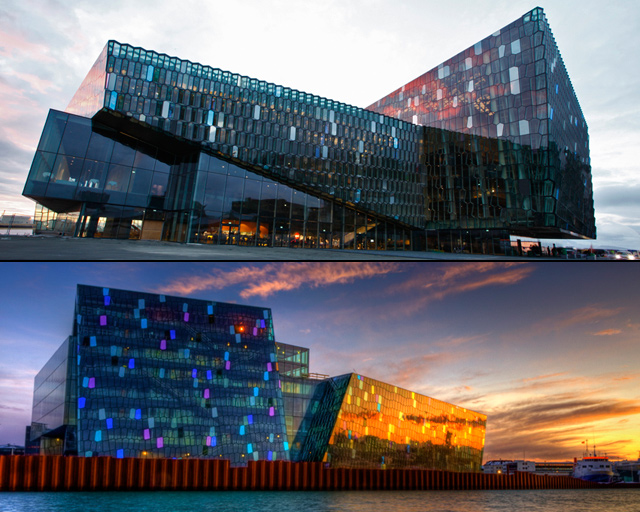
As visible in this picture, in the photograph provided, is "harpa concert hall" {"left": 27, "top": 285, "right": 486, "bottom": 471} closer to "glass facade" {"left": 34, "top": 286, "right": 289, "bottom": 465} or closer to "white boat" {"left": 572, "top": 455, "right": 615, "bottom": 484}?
"glass facade" {"left": 34, "top": 286, "right": 289, "bottom": 465}

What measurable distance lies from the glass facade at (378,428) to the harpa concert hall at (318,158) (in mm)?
15337

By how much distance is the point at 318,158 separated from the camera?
53344 millimetres

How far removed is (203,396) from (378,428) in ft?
59.3

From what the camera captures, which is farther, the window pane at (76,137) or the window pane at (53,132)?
the window pane at (76,137)

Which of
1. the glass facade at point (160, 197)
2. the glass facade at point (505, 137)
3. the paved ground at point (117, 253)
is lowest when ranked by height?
the paved ground at point (117, 253)

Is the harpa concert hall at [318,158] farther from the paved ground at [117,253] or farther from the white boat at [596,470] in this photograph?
→ the white boat at [596,470]

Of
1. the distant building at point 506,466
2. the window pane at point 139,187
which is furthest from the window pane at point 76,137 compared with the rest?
the distant building at point 506,466

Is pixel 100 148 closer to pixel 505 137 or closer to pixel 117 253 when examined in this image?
pixel 117 253

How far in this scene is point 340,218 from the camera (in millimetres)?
54125

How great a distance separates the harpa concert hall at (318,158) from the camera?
4381 centimetres

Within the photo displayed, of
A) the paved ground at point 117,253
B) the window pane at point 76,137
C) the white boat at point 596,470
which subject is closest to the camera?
the paved ground at point 117,253

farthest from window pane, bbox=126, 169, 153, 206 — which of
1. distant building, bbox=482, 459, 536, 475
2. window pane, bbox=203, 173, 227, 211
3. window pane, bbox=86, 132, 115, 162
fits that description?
distant building, bbox=482, 459, 536, 475

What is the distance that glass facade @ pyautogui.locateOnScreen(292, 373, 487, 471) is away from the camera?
46656 mm

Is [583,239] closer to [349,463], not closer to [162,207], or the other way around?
[349,463]
